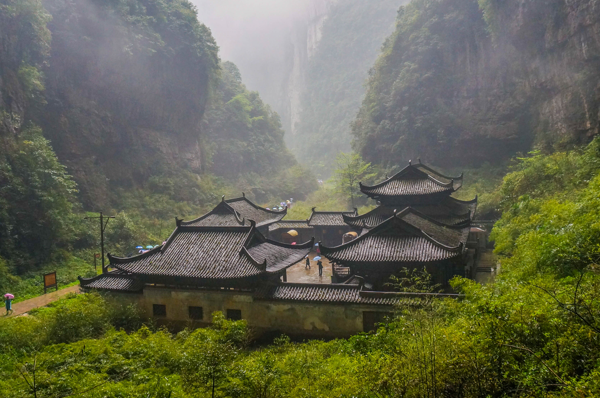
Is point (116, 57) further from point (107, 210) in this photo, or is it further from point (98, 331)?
point (98, 331)

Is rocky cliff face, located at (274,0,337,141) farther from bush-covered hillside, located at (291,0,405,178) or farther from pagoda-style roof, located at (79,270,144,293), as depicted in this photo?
pagoda-style roof, located at (79,270,144,293)

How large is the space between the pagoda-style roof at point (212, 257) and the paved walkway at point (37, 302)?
6.46 meters

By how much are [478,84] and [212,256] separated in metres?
40.8

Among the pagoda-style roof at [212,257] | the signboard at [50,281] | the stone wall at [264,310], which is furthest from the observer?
the signboard at [50,281]

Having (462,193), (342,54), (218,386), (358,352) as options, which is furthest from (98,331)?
(342,54)

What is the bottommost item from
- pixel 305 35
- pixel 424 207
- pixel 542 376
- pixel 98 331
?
pixel 98 331

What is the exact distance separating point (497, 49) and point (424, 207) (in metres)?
29.9

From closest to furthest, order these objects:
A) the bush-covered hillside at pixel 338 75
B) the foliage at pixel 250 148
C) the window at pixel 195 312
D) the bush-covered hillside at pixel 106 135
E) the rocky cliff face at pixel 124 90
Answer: the window at pixel 195 312, the bush-covered hillside at pixel 106 135, the rocky cliff face at pixel 124 90, the foliage at pixel 250 148, the bush-covered hillside at pixel 338 75

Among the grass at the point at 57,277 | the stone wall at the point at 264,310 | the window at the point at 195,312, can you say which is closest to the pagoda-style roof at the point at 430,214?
the stone wall at the point at 264,310

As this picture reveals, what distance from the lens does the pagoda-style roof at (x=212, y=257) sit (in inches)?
596

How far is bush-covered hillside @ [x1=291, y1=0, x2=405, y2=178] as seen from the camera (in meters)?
88.0

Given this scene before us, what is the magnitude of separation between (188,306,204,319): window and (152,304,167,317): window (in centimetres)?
129

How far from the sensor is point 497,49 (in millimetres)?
41031

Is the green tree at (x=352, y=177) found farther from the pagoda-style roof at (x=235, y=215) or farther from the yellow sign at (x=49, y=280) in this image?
the yellow sign at (x=49, y=280)
